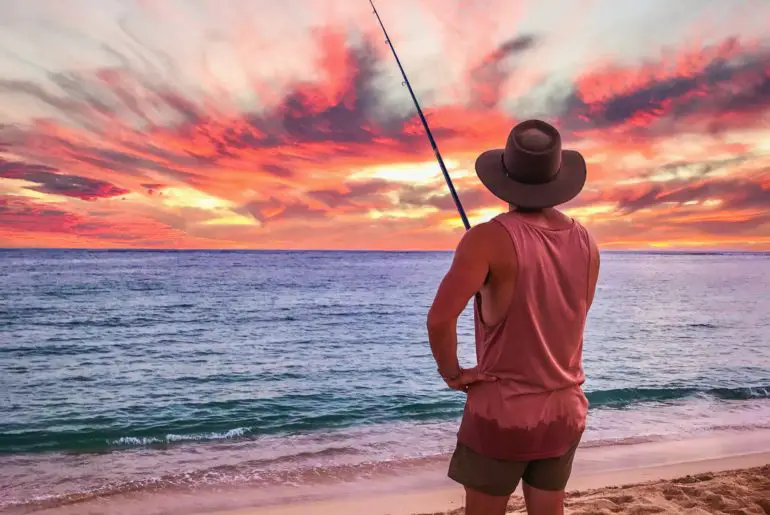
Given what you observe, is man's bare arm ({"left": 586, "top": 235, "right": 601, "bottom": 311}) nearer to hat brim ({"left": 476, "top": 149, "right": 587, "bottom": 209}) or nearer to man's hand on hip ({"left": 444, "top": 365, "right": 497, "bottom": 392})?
hat brim ({"left": 476, "top": 149, "right": 587, "bottom": 209})

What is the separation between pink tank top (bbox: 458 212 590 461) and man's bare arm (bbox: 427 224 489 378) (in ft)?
0.36

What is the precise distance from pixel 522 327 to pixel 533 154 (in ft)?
1.91

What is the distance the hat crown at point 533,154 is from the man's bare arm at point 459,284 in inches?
12.2

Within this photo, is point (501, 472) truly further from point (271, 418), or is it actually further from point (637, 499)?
point (271, 418)

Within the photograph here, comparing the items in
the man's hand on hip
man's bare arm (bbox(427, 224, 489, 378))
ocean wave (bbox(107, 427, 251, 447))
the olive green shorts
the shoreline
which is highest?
man's bare arm (bbox(427, 224, 489, 378))

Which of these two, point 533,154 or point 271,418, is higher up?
point 533,154

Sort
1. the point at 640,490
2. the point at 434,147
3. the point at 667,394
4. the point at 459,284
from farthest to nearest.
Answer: the point at 667,394
the point at 640,490
the point at 434,147
the point at 459,284

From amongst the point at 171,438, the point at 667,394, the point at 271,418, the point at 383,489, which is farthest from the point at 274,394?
the point at 667,394

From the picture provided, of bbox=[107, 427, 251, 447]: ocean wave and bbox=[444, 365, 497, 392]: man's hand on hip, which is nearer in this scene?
bbox=[444, 365, 497, 392]: man's hand on hip

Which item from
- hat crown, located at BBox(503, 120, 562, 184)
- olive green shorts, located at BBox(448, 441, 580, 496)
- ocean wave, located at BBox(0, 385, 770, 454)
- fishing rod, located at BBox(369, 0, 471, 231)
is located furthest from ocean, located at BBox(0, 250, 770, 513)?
hat crown, located at BBox(503, 120, 562, 184)

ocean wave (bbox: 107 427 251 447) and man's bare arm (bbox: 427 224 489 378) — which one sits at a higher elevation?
man's bare arm (bbox: 427 224 489 378)

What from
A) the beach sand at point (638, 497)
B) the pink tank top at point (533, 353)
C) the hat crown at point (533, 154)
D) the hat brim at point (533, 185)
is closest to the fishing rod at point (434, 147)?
the hat brim at point (533, 185)

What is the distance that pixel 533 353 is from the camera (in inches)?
72.1

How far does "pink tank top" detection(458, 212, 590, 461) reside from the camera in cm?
179
